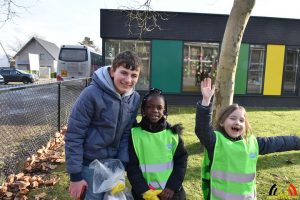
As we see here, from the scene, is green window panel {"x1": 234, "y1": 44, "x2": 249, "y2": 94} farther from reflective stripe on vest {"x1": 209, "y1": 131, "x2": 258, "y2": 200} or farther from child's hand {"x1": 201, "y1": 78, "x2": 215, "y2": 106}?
child's hand {"x1": 201, "y1": 78, "x2": 215, "y2": 106}

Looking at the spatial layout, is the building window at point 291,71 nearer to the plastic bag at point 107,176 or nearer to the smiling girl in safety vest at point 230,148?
the smiling girl in safety vest at point 230,148

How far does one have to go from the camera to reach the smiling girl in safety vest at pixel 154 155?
2688 mm

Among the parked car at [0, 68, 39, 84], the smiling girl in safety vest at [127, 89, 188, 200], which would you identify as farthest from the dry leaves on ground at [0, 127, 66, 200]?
the parked car at [0, 68, 39, 84]

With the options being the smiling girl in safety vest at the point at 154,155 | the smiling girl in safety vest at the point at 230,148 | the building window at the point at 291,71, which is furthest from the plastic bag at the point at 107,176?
the building window at the point at 291,71

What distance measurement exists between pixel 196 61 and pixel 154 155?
12.4 m

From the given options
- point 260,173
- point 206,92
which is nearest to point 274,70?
Result: point 260,173

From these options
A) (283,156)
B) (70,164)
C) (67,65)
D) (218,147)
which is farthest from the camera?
(67,65)

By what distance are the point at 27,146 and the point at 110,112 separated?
3664 millimetres

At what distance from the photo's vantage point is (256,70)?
14984 millimetres

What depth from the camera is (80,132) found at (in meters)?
2.47

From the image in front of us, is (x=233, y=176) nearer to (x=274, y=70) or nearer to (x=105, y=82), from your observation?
(x=105, y=82)

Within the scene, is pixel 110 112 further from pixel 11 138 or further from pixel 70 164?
pixel 11 138

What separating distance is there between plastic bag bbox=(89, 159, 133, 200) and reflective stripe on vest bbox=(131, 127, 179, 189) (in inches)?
7.7

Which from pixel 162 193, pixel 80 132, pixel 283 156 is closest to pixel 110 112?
pixel 80 132
